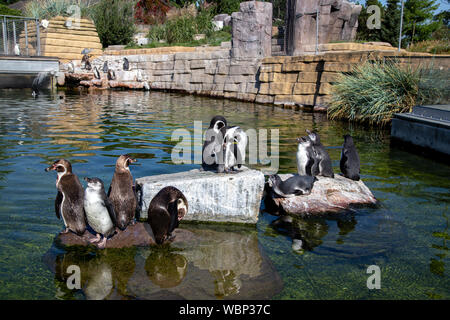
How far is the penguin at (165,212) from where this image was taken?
3.77 meters

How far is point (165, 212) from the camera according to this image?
12.3 feet

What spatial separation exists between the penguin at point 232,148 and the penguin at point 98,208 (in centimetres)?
145

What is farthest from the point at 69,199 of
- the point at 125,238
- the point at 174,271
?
the point at 174,271

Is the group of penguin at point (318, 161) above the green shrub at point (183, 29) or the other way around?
the other way around

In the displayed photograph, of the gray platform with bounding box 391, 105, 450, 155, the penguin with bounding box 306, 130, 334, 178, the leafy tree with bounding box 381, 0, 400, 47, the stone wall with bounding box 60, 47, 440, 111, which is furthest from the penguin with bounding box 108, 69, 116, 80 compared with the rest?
the leafy tree with bounding box 381, 0, 400, 47

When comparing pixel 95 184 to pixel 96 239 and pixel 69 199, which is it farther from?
pixel 96 239

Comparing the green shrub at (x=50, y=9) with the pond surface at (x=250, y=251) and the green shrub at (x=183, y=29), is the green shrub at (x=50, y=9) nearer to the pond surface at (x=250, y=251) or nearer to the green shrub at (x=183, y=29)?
the green shrub at (x=183, y=29)

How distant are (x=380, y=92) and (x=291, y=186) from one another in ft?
23.7

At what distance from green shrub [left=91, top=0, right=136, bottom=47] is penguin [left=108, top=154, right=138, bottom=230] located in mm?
26976

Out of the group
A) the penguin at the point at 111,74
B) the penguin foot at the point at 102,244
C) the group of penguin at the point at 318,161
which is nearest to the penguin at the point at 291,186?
the group of penguin at the point at 318,161

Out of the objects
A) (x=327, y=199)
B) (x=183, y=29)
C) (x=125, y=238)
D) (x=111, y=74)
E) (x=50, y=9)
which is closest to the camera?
(x=125, y=238)
